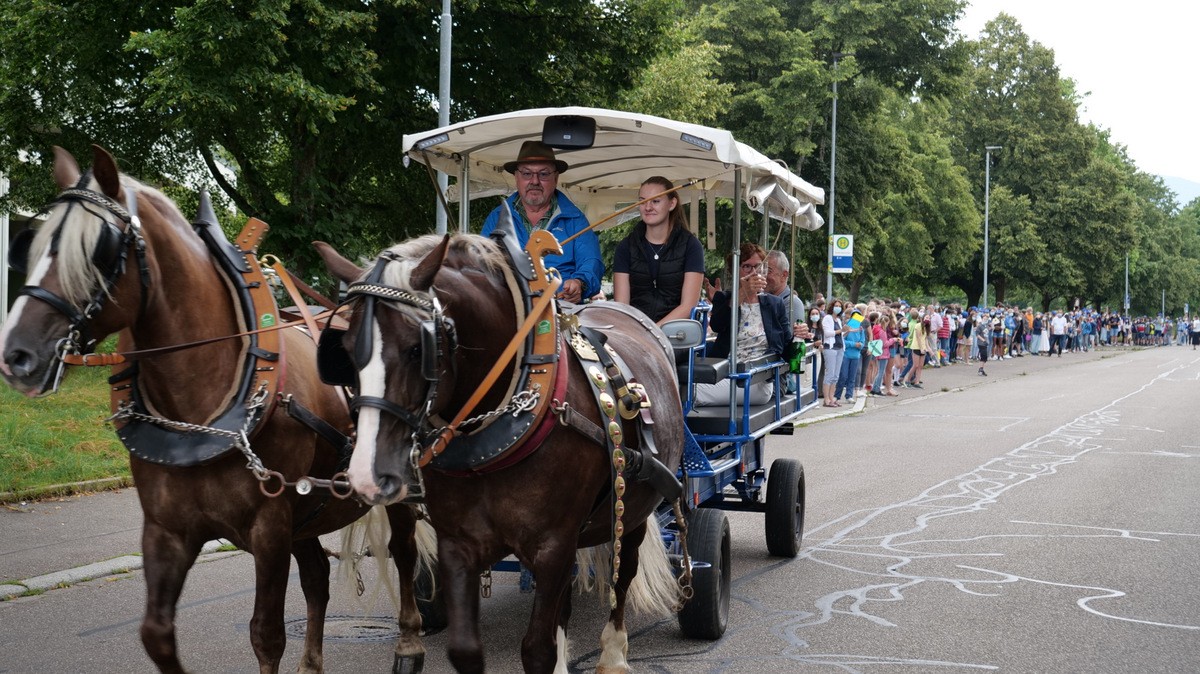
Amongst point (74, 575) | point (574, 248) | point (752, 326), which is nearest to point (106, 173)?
point (574, 248)

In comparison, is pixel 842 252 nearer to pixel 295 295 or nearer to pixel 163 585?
pixel 295 295

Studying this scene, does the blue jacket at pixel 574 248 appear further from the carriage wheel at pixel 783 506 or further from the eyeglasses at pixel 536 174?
the carriage wheel at pixel 783 506

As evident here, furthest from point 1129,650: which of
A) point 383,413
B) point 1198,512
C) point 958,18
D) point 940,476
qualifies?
point 958,18

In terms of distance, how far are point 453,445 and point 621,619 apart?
174 centimetres

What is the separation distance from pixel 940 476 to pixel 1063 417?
848cm

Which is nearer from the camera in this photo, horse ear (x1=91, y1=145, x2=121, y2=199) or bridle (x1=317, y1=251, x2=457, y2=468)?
bridle (x1=317, y1=251, x2=457, y2=468)

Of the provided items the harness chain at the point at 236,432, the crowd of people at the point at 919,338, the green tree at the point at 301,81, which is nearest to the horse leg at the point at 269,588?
the harness chain at the point at 236,432

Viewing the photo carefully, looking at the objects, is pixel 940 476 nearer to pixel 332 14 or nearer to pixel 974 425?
pixel 974 425

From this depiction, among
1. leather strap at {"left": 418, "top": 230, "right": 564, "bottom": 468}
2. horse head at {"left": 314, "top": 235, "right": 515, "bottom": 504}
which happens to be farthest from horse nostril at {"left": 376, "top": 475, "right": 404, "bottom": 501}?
leather strap at {"left": 418, "top": 230, "right": 564, "bottom": 468}

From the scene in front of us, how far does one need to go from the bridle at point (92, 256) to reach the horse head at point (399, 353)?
0.65m

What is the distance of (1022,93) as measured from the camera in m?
55.6

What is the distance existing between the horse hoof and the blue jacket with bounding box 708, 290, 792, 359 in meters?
2.75

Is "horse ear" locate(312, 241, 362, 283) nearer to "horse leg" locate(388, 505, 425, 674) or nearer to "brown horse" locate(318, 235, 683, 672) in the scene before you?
"brown horse" locate(318, 235, 683, 672)

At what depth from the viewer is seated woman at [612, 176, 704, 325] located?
6141 mm
